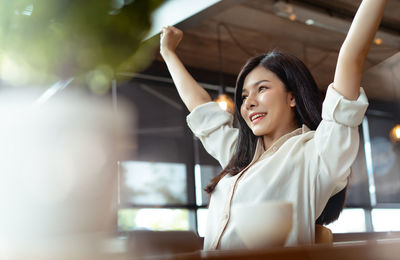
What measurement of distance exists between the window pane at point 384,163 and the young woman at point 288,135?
5.97 meters

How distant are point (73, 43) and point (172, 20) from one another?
3.25m

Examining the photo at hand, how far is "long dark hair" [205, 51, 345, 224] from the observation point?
1.45 metres

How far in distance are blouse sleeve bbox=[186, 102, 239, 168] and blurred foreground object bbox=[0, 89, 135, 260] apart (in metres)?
1.35

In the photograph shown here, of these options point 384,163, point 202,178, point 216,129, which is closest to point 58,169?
point 216,129

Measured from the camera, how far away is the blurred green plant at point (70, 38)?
28 cm

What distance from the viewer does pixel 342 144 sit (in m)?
1.16

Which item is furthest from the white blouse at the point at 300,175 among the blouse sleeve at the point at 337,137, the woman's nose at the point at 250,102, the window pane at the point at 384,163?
the window pane at the point at 384,163

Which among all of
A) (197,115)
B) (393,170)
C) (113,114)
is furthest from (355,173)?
(113,114)

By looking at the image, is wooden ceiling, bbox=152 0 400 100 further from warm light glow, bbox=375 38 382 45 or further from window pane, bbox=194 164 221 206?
window pane, bbox=194 164 221 206

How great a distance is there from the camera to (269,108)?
147 centimetres

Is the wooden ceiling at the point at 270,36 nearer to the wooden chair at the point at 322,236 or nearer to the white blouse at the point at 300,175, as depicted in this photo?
the white blouse at the point at 300,175

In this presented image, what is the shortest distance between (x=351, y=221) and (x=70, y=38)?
6702 millimetres

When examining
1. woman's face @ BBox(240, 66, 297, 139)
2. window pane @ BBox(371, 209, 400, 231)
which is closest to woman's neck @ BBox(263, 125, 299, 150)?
woman's face @ BBox(240, 66, 297, 139)

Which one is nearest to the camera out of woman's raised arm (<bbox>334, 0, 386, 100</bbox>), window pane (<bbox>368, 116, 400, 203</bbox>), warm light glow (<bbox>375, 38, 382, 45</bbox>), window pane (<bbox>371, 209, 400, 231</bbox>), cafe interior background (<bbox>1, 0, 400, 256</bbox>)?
woman's raised arm (<bbox>334, 0, 386, 100</bbox>)
